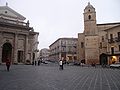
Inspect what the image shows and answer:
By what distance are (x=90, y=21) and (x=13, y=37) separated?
87.3ft

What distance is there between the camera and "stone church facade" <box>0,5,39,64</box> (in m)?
38.3

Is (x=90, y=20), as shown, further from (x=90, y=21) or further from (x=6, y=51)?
(x=6, y=51)

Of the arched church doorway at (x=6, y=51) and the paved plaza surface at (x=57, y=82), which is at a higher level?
the arched church doorway at (x=6, y=51)

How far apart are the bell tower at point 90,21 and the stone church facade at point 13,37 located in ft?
69.1

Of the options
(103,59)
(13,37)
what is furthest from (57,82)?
(103,59)

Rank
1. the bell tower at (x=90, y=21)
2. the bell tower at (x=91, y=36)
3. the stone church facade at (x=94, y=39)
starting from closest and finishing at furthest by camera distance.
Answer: the stone church facade at (x=94, y=39)
the bell tower at (x=91, y=36)
the bell tower at (x=90, y=21)

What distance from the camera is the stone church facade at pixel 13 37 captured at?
3834 cm

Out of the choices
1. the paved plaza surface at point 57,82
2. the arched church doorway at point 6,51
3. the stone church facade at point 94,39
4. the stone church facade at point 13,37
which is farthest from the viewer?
the stone church facade at point 94,39

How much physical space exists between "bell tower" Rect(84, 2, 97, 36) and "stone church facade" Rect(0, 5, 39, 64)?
21.1m

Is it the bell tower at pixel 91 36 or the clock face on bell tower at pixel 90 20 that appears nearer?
the bell tower at pixel 91 36

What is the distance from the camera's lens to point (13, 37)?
40031 mm

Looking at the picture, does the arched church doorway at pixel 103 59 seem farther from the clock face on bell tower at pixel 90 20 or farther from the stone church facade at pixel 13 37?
the stone church facade at pixel 13 37

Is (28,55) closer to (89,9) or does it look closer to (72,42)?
(89,9)

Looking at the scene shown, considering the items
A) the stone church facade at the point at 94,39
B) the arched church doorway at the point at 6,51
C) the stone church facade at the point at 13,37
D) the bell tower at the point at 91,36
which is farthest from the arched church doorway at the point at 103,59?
the arched church doorway at the point at 6,51
